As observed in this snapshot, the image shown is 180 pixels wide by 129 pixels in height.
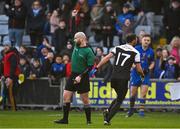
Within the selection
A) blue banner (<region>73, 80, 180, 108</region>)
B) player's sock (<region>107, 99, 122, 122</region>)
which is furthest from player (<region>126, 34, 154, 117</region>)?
player's sock (<region>107, 99, 122, 122</region>)

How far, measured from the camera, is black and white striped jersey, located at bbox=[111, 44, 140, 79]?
717 inches

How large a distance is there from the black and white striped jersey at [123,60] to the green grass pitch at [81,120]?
1239 mm

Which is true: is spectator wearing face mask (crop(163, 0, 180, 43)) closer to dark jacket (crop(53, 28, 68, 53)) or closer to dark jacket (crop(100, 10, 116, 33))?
dark jacket (crop(100, 10, 116, 33))

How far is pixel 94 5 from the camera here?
2892 centimetres

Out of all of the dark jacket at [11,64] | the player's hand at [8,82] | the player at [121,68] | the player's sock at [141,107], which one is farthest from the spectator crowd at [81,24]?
the player at [121,68]

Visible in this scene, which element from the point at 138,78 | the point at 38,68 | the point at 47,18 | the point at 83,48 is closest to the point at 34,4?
the point at 47,18

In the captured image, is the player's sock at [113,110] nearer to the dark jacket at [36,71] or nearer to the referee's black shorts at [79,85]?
the referee's black shorts at [79,85]

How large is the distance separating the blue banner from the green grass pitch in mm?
571

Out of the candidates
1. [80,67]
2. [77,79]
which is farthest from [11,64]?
[77,79]

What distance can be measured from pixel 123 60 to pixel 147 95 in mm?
6334

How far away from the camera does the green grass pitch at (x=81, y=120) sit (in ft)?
57.9

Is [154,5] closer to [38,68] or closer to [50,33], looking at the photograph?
[50,33]

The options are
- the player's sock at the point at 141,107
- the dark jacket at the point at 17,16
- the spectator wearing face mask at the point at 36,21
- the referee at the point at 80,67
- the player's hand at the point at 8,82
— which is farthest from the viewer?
the spectator wearing face mask at the point at 36,21

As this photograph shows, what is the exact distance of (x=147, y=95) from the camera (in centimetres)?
2447
